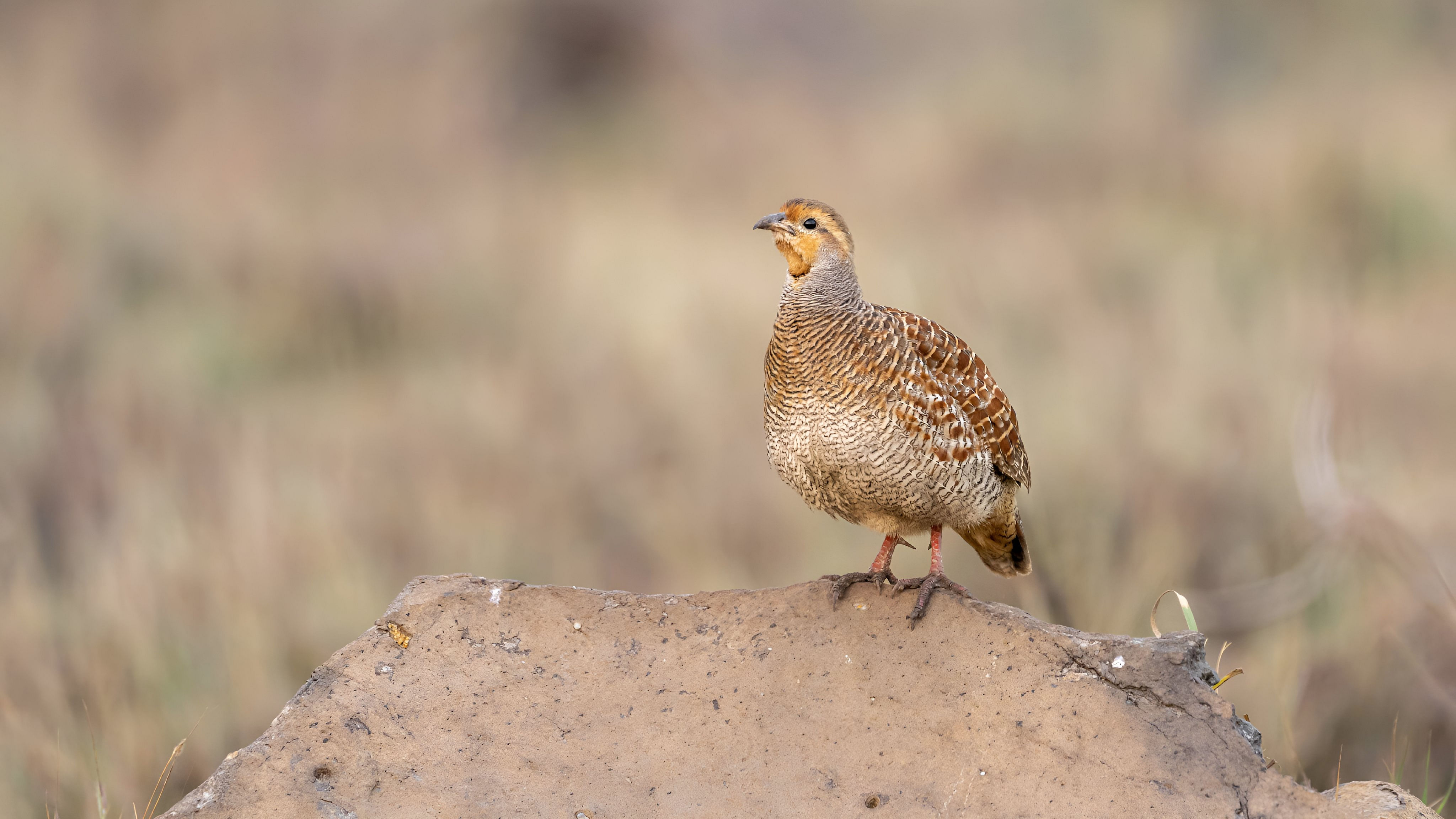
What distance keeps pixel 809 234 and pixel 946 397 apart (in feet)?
2.37

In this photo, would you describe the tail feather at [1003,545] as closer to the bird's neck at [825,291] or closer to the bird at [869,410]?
the bird at [869,410]

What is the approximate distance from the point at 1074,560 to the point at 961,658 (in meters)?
3.76

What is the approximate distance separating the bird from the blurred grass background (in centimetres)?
282

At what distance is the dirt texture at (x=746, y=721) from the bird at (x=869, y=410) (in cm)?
31

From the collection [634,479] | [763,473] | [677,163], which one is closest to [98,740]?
[634,479]

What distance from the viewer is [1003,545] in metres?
5.24

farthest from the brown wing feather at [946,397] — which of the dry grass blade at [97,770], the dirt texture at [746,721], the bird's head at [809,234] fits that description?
the dry grass blade at [97,770]

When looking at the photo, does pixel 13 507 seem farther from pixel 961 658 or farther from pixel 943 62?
pixel 943 62

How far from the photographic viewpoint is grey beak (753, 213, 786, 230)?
435 centimetres

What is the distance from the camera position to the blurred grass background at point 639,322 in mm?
7387

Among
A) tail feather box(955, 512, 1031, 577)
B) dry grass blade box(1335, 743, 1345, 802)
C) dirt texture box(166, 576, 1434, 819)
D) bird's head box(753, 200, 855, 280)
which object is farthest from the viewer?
tail feather box(955, 512, 1031, 577)

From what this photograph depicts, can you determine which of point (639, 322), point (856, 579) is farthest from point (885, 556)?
point (639, 322)

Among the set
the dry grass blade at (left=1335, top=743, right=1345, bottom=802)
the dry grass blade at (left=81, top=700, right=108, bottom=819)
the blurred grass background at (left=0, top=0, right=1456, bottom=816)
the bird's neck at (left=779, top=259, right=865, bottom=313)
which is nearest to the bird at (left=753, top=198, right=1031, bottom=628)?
the bird's neck at (left=779, top=259, right=865, bottom=313)

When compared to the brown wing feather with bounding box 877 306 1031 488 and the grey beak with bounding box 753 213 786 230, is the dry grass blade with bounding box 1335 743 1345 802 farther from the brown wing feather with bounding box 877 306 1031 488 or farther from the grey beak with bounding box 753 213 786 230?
the grey beak with bounding box 753 213 786 230
